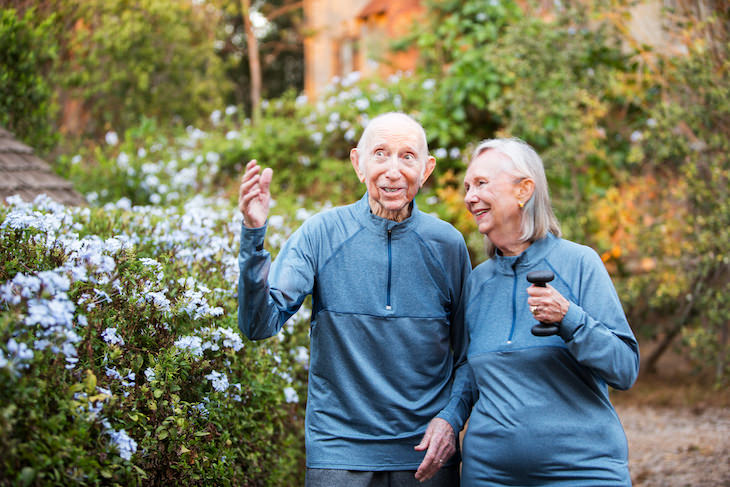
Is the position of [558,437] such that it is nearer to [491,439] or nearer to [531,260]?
[491,439]

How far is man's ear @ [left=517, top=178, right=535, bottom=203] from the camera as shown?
2.50m

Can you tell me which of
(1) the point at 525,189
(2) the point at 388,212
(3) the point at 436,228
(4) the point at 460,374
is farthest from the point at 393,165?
(4) the point at 460,374

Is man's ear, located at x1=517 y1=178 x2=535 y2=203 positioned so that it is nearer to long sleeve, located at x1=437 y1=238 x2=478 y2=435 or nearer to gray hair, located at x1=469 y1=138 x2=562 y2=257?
gray hair, located at x1=469 y1=138 x2=562 y2=257

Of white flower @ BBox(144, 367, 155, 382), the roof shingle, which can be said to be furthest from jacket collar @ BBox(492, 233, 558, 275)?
the roof shingle

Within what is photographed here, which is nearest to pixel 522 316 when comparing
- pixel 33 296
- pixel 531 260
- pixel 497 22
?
pixel 531 260

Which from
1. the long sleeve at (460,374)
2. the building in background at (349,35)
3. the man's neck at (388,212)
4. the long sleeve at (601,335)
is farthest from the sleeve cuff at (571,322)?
the building in background at (349,35)

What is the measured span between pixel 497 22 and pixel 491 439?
7697mm

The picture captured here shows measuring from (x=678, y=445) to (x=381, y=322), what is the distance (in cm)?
419

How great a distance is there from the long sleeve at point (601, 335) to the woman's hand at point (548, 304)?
2 cm

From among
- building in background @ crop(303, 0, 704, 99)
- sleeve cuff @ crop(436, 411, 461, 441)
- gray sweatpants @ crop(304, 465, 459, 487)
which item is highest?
building in background @ crop(303, 0, 704, 99)

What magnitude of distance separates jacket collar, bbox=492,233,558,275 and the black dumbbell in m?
0.27

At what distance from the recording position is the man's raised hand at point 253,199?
2.23 metres

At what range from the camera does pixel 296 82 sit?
84.0 ft

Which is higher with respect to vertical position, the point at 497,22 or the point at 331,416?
the point at 497,22
